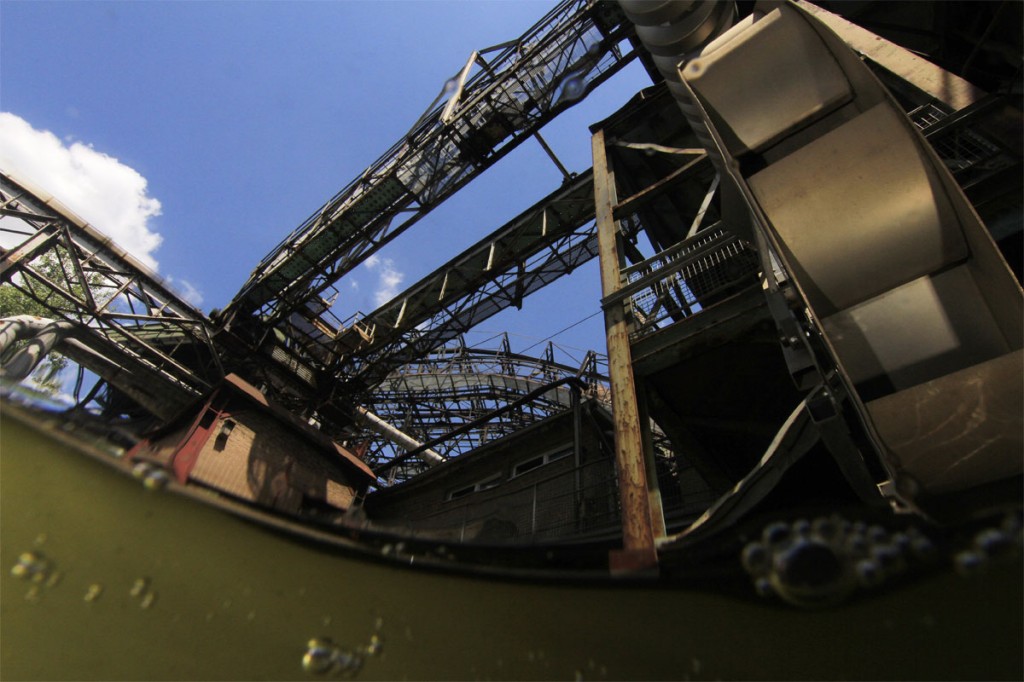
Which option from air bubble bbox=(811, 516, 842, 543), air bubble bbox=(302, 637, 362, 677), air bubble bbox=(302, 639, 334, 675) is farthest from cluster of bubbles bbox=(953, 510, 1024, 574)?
air bubble bbox=(302, 639, 334, 675)

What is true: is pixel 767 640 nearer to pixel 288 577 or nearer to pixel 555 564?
pixel 555 564

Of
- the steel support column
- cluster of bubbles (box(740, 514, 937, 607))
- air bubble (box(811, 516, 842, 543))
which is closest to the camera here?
cluster of bubbles (box(740, 514, 937, 607))

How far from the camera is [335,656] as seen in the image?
2406mm

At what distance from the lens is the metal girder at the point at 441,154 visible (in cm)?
1173

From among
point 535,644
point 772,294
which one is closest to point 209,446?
point 535,644

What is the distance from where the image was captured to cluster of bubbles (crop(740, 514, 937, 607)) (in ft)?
6.15

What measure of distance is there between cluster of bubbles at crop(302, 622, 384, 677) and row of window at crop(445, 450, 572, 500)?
8.14 m

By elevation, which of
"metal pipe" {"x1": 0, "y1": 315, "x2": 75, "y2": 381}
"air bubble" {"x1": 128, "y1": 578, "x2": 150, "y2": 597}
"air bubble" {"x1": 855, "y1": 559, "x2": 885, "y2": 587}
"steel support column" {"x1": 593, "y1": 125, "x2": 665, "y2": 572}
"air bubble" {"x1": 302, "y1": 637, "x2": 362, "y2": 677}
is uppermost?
"metal pipe" {"x1": 0, "y1": 315, "x2": 75, "y2": 381}

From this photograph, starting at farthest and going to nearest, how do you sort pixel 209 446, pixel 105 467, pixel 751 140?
pixel 209 446
pixel 751 140
pixel 105 467

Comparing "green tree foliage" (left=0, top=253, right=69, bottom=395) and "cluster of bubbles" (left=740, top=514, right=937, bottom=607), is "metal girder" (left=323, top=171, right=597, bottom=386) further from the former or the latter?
"cluster of bubbles" (left=740, top=514, right=937, bottom=607)

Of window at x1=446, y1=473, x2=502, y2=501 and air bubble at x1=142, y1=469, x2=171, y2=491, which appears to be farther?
window at x1=446, y1=473, x2=502, y2=501

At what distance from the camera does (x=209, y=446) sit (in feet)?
28.2

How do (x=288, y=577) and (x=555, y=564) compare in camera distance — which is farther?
(x=555, y=564)

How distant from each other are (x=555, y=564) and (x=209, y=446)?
26.6 feet
